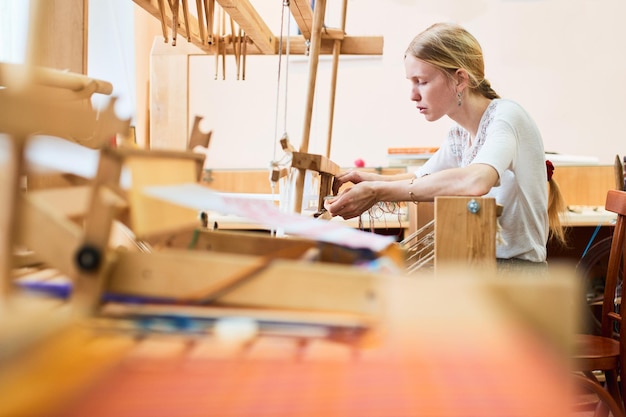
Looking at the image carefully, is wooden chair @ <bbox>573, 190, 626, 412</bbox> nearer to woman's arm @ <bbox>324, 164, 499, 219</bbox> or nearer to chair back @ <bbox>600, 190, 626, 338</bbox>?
chair back @ <bbox>600, 190, 626, 338</bbox>

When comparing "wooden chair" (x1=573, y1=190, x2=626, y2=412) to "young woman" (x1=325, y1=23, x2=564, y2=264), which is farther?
"wooden chair" (x1=573, y1=190, x2=626, y2=412)

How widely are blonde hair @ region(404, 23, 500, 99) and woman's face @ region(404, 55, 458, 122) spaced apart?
2cm

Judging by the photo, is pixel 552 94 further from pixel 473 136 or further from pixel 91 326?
pixel 91 326

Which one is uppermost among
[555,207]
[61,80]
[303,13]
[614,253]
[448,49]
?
[303,13]

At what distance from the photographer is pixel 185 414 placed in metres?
0.45

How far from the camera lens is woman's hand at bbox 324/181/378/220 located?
1.41 metres

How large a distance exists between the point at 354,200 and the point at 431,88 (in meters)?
0.54

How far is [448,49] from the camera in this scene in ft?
5.60

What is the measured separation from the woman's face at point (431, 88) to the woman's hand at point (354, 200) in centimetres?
48

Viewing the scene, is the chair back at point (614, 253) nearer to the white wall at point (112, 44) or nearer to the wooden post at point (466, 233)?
the wooden post at point (466, 233)

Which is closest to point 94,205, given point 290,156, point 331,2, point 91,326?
point 91,326

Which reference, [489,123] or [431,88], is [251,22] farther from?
[489,123]

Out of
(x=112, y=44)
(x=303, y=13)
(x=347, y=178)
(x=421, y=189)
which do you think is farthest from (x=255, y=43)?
(x=112, y=44)

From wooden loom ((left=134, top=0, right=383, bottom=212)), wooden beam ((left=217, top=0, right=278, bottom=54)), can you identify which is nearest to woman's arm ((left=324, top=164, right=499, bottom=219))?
wooden loom ((left=134, top=0, right=383, bottom=212))
